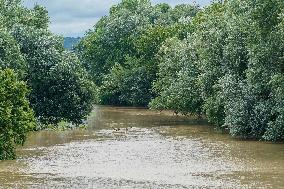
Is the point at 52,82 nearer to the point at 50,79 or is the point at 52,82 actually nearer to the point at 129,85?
the point at 50,79

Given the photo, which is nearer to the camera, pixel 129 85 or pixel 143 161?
pixel 143 161

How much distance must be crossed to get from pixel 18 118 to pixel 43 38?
21.1 m

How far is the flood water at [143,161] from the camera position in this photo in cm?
2136

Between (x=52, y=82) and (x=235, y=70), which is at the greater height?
(x=235, y=70)

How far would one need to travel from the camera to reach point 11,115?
2872 centimetres

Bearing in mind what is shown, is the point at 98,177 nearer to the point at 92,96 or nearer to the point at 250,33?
the point at 250,33

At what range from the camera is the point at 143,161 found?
2695 cm

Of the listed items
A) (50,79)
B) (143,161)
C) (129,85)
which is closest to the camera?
(143,161)

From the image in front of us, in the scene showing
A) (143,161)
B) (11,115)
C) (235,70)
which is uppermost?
(235,70)

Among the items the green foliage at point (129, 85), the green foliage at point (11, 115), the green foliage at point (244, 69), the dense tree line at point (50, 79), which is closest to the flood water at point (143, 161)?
the green foliage at point (11, 115)

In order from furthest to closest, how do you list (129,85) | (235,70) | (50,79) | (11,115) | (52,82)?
1. (129,85)
2. (52,82)
3. (50,79)
4. (235,70)
5. (11,115)

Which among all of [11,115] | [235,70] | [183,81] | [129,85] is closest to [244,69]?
[235,70]

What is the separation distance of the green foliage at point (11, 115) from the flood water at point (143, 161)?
0.93 meters

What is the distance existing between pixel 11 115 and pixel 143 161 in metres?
7.00
